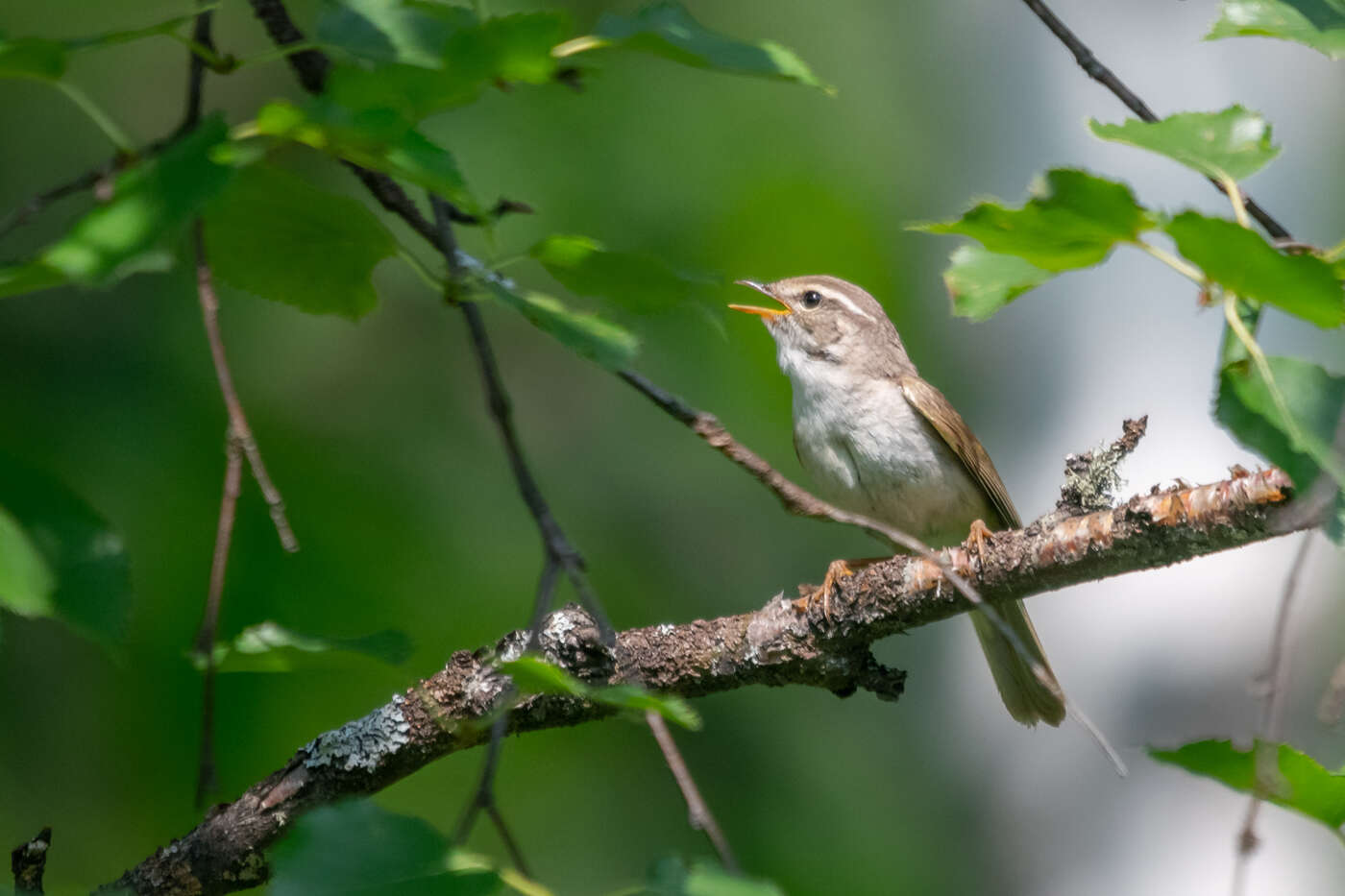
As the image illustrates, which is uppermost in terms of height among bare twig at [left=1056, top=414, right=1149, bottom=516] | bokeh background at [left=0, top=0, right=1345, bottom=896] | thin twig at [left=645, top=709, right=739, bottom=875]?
thin twig at [left=645, top=709, right=739, bottom=875]

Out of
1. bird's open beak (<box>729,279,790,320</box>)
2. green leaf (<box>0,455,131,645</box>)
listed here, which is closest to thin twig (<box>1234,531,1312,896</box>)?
green leaf (<box>0,455,131,645</box>)

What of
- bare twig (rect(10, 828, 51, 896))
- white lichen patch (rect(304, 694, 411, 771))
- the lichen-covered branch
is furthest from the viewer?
white lichen patch (rect(304, 694, 411, 771))

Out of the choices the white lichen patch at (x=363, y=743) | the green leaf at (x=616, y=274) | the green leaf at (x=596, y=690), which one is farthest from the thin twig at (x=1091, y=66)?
the white lichen patch at (x=363, y=743)

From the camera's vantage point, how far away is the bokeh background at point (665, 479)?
5.06 meters

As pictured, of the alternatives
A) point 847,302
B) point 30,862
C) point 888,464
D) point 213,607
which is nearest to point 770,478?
point 213,607

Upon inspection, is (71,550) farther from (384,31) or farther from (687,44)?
(687,44)

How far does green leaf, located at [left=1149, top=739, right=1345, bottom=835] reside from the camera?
170 centimetres

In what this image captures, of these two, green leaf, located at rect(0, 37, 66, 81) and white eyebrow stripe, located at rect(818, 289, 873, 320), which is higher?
green leaf, located at rect(0, 37, 66, 81)

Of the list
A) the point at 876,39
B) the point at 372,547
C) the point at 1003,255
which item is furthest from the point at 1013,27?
the point at 1003,255

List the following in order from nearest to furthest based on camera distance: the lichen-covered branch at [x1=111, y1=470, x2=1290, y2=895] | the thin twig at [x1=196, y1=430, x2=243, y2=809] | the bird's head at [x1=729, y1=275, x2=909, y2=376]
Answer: the thin twig at [x1=196, y1=430, x2=243, y2=809] → the lichen-covered branch at [x1=111, y1=470, x2=1290, y2=895] → the bird's head at [x1=729, y1=275, x2=909, y2=376]

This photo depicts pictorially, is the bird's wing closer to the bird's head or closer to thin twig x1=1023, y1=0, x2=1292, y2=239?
the bird's head

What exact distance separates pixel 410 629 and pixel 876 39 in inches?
170

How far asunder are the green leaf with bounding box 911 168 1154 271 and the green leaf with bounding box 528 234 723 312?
1.17ft

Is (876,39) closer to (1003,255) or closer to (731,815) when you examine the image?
(731,815)
